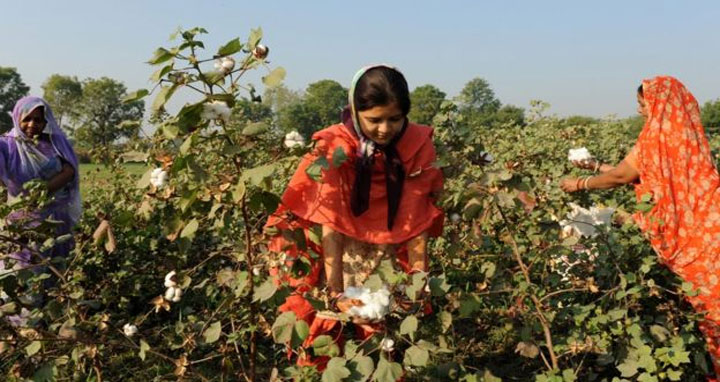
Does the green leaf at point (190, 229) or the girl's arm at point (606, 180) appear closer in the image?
the green leaf at point (190, 229)

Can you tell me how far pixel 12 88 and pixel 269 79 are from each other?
231 feet

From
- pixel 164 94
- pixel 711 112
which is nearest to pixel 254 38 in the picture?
pixel 164 94

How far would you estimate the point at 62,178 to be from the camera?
326 cm

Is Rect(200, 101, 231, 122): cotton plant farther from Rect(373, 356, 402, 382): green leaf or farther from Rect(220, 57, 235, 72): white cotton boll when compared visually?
Rect(373, 356, 402, 382): green leaf

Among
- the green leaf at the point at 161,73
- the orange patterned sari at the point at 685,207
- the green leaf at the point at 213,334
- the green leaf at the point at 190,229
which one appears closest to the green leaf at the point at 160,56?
the green leaf at the point at 161,73

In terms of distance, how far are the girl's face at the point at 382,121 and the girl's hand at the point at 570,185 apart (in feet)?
3.42

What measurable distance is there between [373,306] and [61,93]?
7328 centimetres

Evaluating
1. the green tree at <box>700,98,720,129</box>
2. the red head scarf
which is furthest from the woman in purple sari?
the green tree at <box>700,98,720,129</box>

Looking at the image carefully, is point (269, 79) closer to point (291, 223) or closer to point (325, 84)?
point (291, 223)

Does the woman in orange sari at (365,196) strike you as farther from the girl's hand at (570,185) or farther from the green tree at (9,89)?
the green tree at (9,89)

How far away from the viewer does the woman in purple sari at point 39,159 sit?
316 cm

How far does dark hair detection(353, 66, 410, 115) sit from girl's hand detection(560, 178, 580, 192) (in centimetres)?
109

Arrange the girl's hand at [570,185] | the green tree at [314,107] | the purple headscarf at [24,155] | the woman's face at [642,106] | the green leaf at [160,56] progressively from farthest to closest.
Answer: the green tree at [314,107], the purple headscarf at [24,155], the woman's face at [642,106], the girl's hand at [570,185], the green leaf at [160,56]

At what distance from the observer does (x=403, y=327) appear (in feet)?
4.46
